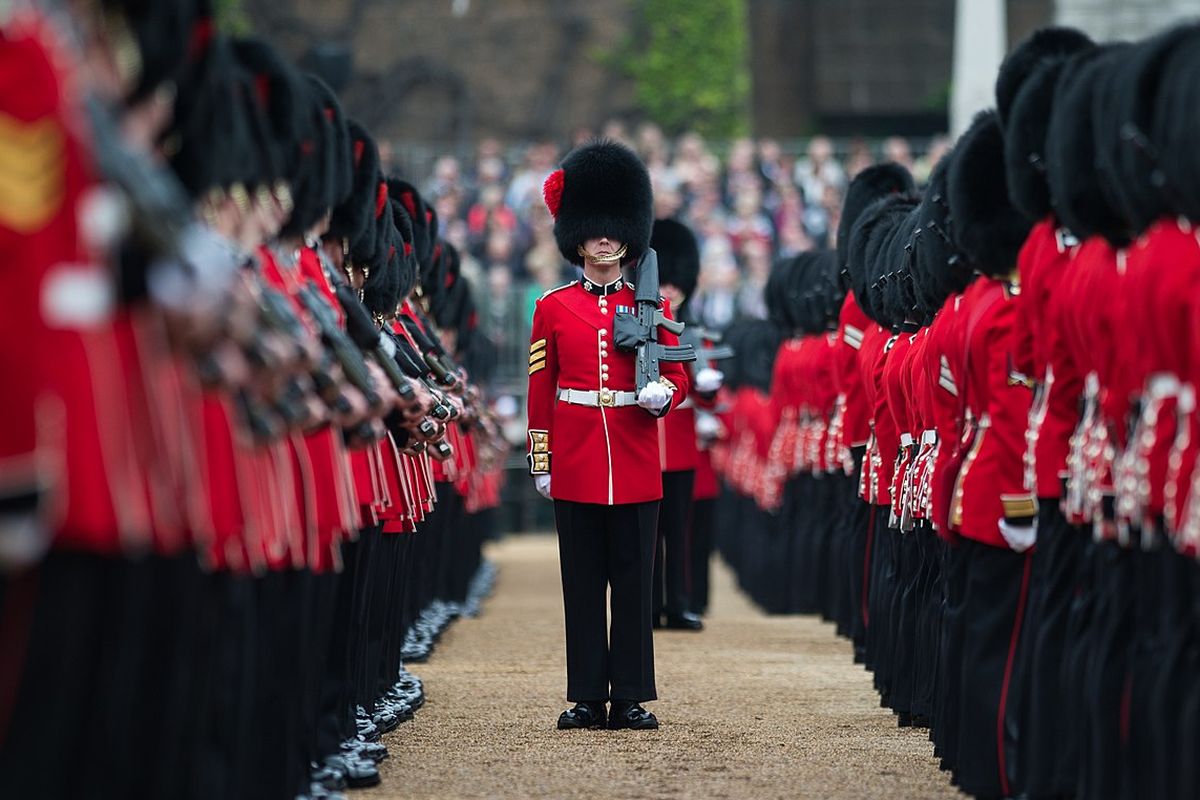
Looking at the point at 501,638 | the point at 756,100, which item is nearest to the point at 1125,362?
the point at 501,638

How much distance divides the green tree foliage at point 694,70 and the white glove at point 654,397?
91.4ft

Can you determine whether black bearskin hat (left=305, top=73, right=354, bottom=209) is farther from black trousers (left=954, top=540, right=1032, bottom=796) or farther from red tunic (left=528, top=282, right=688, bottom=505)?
black trousers (left=954, top=540, right=1032, bottom=796)

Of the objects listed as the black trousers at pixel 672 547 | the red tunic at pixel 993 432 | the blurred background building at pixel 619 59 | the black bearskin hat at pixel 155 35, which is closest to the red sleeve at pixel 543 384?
the red tunic at pixel 993 432

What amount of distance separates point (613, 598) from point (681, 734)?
590 millimetres

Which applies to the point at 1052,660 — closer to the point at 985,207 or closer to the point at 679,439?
the point at 985,207

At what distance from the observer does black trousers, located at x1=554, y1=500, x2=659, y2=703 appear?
25.9 ft

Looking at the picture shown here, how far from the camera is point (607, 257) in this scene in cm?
821

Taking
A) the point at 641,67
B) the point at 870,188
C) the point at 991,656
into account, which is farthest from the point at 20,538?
the point at 641,67

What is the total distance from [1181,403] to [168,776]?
2372 mm

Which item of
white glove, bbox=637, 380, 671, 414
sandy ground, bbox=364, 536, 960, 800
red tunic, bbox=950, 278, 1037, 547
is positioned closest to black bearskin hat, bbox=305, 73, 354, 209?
white glove, bbox=637, 380, 671, 414

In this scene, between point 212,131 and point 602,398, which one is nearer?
point 212,131

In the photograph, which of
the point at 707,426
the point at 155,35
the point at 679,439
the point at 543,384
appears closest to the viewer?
the point at 155,35

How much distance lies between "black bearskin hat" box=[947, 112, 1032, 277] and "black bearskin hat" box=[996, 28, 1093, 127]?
158 millimetres

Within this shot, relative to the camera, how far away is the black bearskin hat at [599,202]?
830 cm
